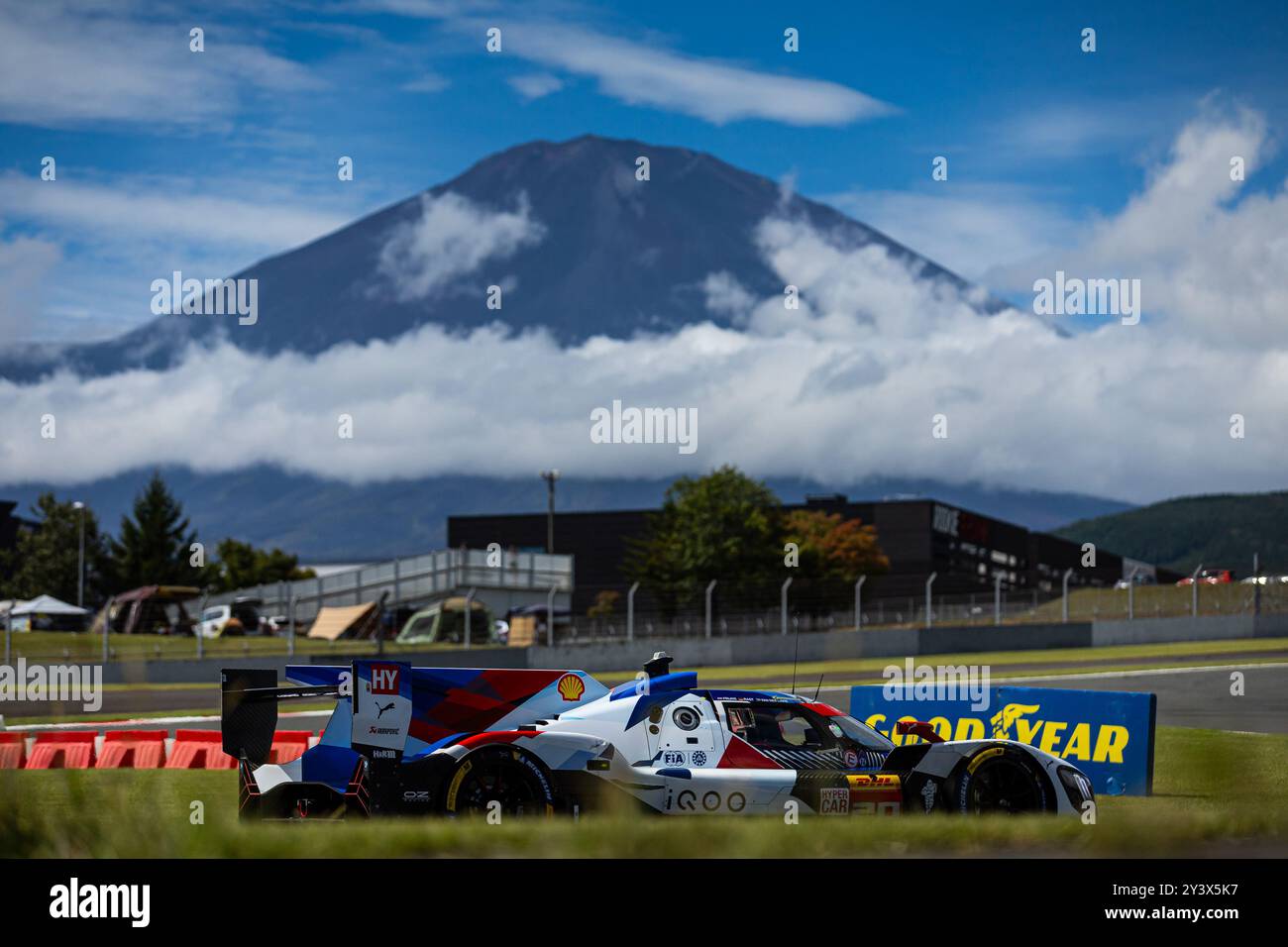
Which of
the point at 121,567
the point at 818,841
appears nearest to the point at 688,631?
the point at 818,841

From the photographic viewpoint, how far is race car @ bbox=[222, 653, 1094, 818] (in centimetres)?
944

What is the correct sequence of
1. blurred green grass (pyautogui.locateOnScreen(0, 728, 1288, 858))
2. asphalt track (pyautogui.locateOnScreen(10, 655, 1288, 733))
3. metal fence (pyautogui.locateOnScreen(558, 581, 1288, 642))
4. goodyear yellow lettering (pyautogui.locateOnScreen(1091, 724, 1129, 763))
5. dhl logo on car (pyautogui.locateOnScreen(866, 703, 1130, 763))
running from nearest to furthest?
blurred green grass (pyautogui.locateOnScreen(0, 728, 1288, 858)) < goodyear yellow lettering (pyautogui.locateOnScreen(1091, 724, 1129, 763)) < dhl logo on car (pyautogui.locateOnScreen(866, 703, 1130, 763)) < asphalt track (pyautogui.locateOnScreen(10, 655, 1288, 733)) < metal fence (pyautogui.locateOnScreen(558, 581, 1288, 642))

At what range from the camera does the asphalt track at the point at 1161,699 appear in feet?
71.8

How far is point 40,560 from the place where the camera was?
8888 cm

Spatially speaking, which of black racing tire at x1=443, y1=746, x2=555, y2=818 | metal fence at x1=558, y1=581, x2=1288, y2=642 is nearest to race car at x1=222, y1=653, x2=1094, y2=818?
black racing tire at x1=443, y1=746, x2=555, y2=818

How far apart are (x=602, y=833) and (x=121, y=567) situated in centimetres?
9402

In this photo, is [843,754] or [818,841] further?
[843,754]

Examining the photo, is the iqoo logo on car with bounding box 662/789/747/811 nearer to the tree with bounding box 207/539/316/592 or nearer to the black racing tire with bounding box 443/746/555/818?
the black racing tire with bounding box 443/746/555/818

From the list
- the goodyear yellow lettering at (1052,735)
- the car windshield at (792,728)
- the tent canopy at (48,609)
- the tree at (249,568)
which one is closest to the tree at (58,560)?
the tree at (249,568)

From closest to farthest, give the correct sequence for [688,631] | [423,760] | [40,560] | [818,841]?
[818,841], [423,760], [688,631], [40,560]

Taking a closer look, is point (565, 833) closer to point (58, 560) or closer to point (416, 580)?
point (416, 580)

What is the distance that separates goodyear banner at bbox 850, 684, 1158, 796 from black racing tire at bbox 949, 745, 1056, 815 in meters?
3.94
